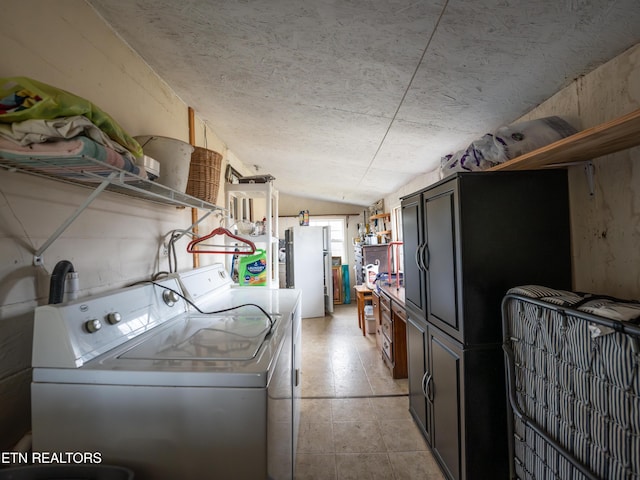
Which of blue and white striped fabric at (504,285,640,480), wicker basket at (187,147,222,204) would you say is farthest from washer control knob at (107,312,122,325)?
blue and white striped fabric at (504,285,640,480)

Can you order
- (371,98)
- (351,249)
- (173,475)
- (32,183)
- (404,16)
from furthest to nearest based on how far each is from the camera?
(351,249) < (371,98) < (404,16) < (32,183) < (173,475)

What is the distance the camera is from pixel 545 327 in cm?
Result: 95

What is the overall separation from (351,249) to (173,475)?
20.1ft

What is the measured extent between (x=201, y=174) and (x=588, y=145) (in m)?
1.85

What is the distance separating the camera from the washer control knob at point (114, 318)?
36.4 inches

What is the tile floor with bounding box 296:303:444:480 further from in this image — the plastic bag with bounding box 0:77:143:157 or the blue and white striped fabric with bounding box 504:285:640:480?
the plastic bag with bounding box 0:77:143:157

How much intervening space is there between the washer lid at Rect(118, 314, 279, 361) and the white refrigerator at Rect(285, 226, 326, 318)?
3.77 meters

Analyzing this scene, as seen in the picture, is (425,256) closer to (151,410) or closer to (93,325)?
(151,410)

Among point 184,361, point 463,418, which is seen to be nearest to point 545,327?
point 463,418

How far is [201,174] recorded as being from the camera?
162 cm

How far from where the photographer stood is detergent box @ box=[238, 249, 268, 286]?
281cm

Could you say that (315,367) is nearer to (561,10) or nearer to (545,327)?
(545,327)

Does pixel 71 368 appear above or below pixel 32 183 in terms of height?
below

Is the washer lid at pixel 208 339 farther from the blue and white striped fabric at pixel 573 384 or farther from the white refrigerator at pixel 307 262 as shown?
the white refrigerator at pixel 307 262
